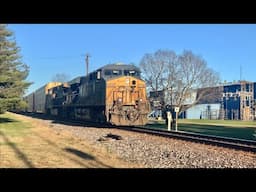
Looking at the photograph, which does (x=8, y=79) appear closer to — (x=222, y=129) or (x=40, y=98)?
(x=222, y=129)

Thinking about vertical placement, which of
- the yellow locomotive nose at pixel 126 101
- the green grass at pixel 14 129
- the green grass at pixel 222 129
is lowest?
the green grass at pixel 222 129

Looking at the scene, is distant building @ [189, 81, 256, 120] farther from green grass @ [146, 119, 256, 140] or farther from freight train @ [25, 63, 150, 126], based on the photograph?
freight train @ [25, 63, 150, 126]

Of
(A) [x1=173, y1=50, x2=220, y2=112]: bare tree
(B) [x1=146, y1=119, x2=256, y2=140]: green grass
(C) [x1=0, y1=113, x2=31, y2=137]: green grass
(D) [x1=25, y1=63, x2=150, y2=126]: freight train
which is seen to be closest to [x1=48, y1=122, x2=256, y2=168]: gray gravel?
(C) [x1=0, y1=113, x2=31, y2=137]: green grass

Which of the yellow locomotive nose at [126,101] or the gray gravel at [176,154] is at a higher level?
the yellow locomotive nose at [126,101]

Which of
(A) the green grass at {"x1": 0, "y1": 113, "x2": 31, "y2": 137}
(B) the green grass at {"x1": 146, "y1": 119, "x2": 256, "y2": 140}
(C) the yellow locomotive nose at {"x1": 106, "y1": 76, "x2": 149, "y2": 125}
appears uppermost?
(C) the yellow locomotive nose at {"x1": 106, "y1": 76, "x2": 149, "y2": 125}

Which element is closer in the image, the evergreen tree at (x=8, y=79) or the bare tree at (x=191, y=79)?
the evergreen tree at (x=8, y=79)

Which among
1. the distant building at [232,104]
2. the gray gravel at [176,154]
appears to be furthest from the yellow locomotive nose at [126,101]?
the distant building at [232,104]

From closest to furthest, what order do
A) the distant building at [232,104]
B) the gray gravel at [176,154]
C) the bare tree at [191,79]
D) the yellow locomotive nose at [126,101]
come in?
the gray gravel at [176,154], the yellow locomotive nose at [126,101], the bare tree at [191,79], the distant building at [232,104]

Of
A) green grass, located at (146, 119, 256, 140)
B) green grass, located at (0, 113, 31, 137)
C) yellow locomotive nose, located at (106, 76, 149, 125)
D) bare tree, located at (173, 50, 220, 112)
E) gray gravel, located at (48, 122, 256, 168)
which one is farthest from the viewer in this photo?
bare tree, located at (173, 50, 220, 112)

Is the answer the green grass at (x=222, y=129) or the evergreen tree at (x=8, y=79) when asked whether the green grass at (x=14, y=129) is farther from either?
the green grass at (x=222, y=129)

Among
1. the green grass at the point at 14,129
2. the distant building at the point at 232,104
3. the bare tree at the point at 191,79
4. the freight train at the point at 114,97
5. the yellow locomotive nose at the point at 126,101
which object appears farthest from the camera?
the distant building at the point at 232,104
